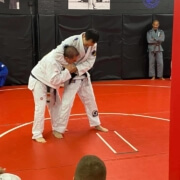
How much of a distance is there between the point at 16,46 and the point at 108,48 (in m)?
3.13

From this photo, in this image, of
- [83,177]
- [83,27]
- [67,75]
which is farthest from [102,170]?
[83,27]

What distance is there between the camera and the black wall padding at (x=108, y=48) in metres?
11.8

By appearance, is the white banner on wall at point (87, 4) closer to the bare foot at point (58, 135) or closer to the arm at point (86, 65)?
the arm at point (86, 65)

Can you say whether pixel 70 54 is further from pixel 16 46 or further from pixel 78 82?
pixel 16 46

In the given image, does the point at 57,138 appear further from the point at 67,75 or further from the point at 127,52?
the point at 127,52

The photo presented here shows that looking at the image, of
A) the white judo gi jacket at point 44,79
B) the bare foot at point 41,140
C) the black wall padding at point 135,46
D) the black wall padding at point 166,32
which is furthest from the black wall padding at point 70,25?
the bare foot at point 41,140

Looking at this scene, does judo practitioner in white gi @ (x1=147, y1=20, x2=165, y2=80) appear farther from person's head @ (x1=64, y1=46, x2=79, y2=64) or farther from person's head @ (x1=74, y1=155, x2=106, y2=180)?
person's head @ (x1=74, y1=155, x2=106, y2=180)

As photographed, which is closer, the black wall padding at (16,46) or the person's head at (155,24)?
the black wall padding at (16,46)

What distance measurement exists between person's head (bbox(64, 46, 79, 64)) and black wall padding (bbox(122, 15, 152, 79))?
6842 millimetres

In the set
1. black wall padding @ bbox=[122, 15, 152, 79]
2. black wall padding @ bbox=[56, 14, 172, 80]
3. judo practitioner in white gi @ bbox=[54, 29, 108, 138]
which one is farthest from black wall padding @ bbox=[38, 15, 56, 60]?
judo practitioner in white gi @ bbox=[54, 29, 108, 138]

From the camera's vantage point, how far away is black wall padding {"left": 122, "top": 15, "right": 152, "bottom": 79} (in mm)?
12008

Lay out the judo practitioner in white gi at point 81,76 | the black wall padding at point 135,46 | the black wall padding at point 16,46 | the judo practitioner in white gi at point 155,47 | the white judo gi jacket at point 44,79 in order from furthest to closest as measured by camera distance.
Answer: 1. the black wall padding at point 135,46
2. the judo practitioner in white gi at point 155,47
3. the black wall padding at point 16,46
4. the judo practitioner in white gi at point 81,76
5. the white judo gi jacket at point 44,79

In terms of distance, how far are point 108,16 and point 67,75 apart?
22.1 ft

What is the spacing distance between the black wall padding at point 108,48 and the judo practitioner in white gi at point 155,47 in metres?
1.04
